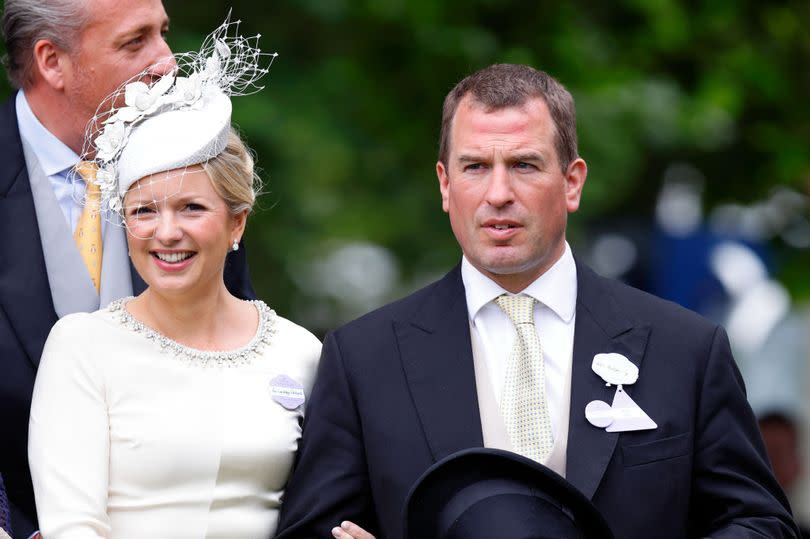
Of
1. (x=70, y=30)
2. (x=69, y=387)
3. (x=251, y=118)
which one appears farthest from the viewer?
(x=251, y=118)

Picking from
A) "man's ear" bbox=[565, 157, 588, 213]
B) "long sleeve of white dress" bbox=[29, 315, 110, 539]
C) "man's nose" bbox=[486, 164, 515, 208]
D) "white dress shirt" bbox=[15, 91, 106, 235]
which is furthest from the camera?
"white dress shirt" bbox=[15, 91, 106, 235]

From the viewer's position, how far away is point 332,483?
181 inches

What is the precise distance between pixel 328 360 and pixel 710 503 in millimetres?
1109

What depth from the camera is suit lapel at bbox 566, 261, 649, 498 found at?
4.50 meters

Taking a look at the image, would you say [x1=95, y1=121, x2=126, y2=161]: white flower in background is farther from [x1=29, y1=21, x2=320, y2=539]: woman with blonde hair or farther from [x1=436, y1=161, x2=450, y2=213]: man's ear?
[x1=436, y1=161, x2=450, y2=213]: man's ear

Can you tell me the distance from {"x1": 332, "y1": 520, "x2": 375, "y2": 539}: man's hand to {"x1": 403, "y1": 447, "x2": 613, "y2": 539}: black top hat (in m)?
0.28

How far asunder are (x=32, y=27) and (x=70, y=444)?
1.50 metres

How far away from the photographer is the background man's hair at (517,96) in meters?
4.75

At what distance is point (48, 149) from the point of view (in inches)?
201

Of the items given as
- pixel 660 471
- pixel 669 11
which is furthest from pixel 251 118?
pixel 660 471

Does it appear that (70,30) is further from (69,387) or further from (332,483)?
(332,483)

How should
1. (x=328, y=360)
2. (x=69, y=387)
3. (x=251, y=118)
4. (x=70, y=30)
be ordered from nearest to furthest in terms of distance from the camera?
(x=69, y=387), (x=328, y=360), (x=70, y=30), (x=251, y=118)

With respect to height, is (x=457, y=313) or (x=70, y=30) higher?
(x=70, y=30)

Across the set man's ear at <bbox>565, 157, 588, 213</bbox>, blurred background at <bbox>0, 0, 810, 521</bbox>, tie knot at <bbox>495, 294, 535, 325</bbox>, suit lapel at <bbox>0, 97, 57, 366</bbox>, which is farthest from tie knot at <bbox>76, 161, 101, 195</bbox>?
blurred background at <bbox>0, 0, 810, 521</bbox>
